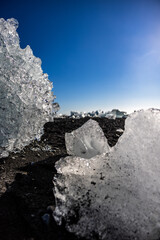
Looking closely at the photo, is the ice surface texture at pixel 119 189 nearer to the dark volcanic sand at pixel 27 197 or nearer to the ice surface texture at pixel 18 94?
the dark volcanic sand at pixel 27 197

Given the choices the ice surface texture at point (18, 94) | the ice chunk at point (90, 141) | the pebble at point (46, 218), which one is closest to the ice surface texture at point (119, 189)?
the pebble at point (46, 218)

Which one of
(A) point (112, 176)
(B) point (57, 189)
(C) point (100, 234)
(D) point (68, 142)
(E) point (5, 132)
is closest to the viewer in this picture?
(C) point (100, 234)

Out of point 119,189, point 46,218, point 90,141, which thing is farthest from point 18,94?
point 119,189

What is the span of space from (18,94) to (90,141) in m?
1.37

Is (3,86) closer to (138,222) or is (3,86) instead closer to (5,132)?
(5,132)

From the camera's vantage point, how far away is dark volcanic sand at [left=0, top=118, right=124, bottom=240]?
150 cm

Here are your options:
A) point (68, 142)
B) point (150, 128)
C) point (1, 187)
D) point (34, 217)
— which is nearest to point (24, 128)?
point (68, 142)

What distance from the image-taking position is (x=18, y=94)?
3.00 metres

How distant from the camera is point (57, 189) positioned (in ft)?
5.13

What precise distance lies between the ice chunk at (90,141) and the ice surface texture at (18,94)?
3.09 ft

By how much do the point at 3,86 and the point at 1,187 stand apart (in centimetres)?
148

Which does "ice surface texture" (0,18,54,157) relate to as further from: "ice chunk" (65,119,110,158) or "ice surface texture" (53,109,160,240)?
"ice surface texture" (53,109,160,240)

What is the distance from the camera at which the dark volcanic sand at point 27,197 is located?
1.50 m

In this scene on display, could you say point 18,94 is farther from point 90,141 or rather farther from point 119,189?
point 119,189
